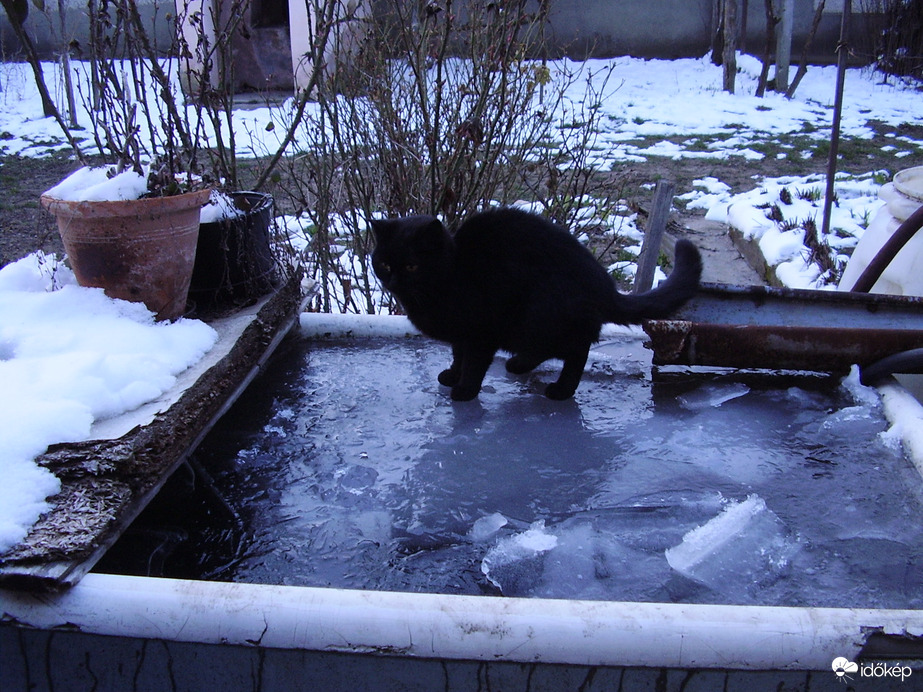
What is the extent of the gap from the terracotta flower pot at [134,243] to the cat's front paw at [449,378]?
848mm

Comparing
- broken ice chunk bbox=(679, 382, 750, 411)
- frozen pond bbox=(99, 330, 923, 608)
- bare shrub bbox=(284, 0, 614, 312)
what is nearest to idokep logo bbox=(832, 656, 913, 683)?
frozen pond bbox=(99, 330, 923, 608)

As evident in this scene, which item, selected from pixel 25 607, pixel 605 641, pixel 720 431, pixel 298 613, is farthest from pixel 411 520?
pixel 720 431

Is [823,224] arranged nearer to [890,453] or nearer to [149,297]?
[890,453]

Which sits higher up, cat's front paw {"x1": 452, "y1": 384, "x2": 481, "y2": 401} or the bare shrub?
the bare shrub

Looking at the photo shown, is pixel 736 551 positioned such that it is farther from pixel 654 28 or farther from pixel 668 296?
pixel 654 28

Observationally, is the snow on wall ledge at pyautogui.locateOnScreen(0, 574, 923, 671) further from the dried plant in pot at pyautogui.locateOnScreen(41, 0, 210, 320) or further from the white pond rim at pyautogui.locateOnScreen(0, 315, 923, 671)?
the dried plant in pot at pyautogui.locateOnScreen(41, 0, 210, 320)

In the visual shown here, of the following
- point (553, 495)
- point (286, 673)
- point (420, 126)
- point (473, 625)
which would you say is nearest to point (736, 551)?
point (553, 495)

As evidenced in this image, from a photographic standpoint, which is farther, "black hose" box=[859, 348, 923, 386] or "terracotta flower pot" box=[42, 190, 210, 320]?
"black hose" box=[859, 348, 923, 386]

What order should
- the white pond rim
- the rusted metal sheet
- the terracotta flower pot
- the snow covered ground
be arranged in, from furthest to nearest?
the rusted metal sheet, the terracotta flower pot, the snow covered ground, the white pond rim

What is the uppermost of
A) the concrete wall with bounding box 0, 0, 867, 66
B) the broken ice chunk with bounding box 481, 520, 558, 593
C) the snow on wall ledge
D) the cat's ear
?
the concrete wall with bounding box 0, 0, 867, 66

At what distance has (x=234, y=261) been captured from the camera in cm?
234

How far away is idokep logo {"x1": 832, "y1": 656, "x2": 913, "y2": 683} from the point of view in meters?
1.17

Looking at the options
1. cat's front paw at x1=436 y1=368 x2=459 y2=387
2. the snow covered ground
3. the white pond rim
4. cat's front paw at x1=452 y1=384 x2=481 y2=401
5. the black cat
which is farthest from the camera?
cat's front paw at x1=436 y1=368 x2=459 y2=387

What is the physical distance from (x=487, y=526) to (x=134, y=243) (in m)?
1.17
